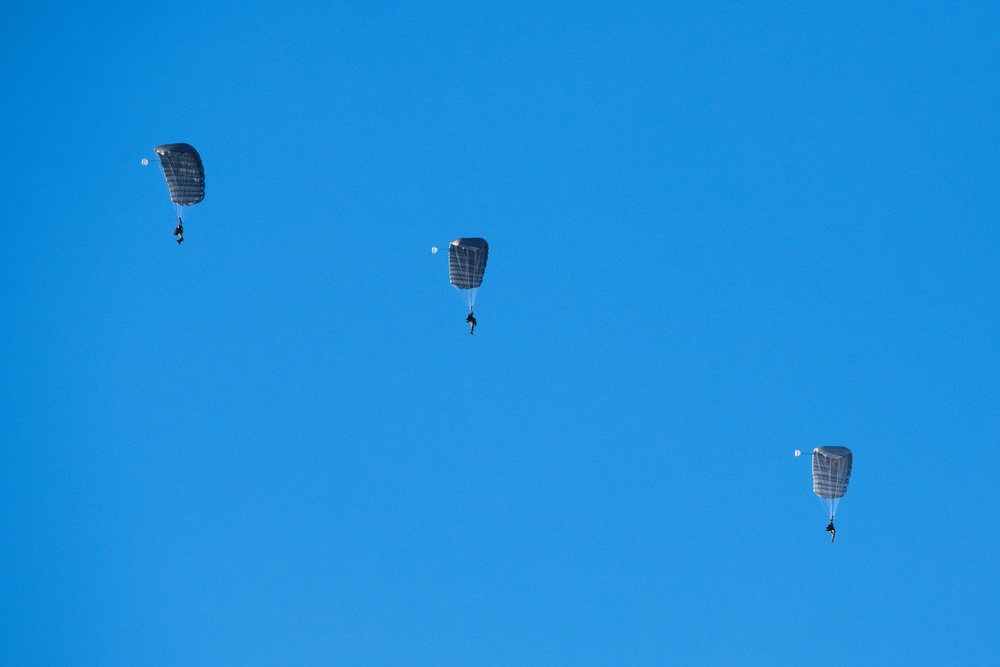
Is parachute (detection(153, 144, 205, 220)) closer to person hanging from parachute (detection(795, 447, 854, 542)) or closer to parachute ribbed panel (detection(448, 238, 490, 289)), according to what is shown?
parachute ribbed panel (detection(448, 238, 490, 289))

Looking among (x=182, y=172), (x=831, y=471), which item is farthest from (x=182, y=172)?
(x=831, y=471)

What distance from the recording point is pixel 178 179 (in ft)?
169

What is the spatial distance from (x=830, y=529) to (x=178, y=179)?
27.6 m

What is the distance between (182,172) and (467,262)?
10.3 meters

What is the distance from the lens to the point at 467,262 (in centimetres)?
5347

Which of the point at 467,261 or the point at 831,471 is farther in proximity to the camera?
the point at 831,471

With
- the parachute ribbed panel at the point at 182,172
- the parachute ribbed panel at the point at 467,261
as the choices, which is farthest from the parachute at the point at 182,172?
the parachute ribbed panel at the point at 467,261

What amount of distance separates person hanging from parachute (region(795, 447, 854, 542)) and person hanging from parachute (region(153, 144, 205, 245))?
80.0ft

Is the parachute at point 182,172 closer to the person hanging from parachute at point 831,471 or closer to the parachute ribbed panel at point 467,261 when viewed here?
the parachute ribbed panel at point 467,261

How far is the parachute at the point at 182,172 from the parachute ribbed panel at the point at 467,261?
899 cm

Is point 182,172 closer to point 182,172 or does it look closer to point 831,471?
point 182,172

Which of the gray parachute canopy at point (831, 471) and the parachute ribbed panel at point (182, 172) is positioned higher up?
the parachute ribbed panel at point (182, 172)

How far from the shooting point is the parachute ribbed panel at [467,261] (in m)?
53.1

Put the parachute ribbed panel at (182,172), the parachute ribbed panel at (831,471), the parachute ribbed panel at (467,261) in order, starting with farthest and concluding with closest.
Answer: the parachute ribbed panel at (831,471) → the parachute ribbed panel at (467,261) → the parachute ribbed panel at (182,172)
